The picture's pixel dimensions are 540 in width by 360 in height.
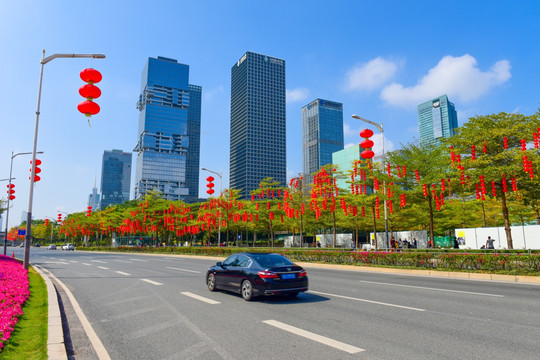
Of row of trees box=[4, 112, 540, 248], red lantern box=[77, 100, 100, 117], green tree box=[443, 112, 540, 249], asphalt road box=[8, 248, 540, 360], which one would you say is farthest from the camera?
row of trees box=[4, 112, 540, 248]

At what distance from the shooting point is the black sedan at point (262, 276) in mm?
9016

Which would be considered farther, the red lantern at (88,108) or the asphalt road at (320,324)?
the red lantern at (88,108)

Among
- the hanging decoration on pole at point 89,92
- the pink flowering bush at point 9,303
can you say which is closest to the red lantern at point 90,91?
the hanging decoration on pole at point 89,92

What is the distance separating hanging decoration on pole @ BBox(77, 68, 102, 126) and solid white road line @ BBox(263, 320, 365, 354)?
24.3 feet

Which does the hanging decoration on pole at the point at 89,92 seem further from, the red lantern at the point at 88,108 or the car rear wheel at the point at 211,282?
the car rear wheel at the point at 211,282

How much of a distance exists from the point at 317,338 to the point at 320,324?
1.00m

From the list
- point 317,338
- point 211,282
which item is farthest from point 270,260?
point 317,338

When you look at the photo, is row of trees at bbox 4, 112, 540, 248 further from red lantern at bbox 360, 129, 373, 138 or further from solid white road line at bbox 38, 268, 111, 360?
solid white road line at bbox 38, 268, 111, 360

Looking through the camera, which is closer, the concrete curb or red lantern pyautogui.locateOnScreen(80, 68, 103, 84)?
the concrete curb

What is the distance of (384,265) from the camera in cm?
2052

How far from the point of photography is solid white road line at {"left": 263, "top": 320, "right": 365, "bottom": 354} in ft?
16.8

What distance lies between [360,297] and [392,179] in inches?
822

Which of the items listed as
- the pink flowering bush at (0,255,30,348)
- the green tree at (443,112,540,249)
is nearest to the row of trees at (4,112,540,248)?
the green tree at (443,112,540,249)

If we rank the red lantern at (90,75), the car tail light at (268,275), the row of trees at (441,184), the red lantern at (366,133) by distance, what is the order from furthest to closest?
A: 1. the row of trees at (441,184)
2. the red lantern at (366,133)
3. the red lantern at (90,75)
4. the car tail light at (268,275)
